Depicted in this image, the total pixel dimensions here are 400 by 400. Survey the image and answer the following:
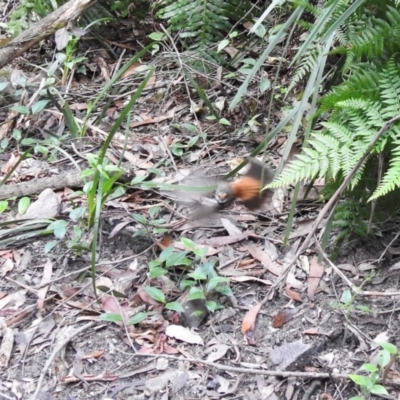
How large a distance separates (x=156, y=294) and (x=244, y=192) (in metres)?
0.65

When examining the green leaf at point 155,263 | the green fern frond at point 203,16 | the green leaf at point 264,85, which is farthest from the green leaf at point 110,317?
the green fern frond at point 203,16

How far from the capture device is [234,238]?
97.3 inches

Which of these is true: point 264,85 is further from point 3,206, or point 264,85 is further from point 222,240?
point 3,206

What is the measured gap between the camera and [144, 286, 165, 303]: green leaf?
2139 mm

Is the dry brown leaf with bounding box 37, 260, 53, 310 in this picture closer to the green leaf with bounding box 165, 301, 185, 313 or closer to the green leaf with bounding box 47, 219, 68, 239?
the green leaf with bounding box 47, 219, 68, 239

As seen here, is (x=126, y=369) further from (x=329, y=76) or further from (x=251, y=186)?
(x=329, y=76)

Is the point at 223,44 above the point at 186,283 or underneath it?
above

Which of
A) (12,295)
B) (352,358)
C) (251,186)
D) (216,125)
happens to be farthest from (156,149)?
(352,358)

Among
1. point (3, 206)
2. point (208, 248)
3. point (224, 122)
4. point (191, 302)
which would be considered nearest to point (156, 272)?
point (191, 302)

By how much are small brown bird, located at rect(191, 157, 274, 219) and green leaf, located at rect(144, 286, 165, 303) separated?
50 centimetres

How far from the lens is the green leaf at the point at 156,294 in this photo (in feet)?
7.02

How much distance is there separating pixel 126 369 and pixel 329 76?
150 cm

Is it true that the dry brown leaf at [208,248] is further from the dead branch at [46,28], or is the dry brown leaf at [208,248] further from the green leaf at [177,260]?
the dead branch at [46,28]

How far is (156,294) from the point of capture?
7.05 ft
